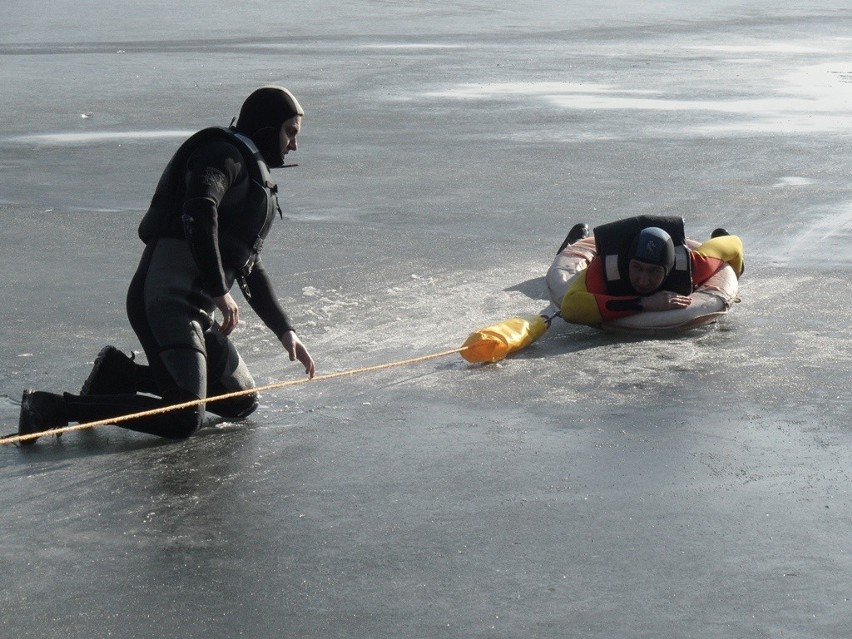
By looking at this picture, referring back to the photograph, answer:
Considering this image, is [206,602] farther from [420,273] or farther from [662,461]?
[420,273]

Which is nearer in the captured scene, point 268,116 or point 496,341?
point 268,116

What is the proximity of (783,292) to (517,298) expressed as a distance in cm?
163

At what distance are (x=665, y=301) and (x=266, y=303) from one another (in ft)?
8.13

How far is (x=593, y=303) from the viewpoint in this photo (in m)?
7.82

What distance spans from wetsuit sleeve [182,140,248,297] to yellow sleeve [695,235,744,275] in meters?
3.88

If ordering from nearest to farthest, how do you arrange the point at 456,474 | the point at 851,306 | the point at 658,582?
the point at 658,582, the point at 456,474, the point at 851,306

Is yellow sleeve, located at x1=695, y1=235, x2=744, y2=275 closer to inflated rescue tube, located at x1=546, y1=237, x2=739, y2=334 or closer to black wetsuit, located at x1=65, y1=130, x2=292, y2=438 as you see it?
inflated rescue tube, located at x1=546, y1=237, x2=739, y2=334

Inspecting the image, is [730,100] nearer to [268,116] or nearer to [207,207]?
[268,116]

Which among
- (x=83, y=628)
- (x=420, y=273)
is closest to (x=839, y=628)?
(x=83, y=628)

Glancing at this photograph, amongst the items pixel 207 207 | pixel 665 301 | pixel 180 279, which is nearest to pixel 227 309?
pixel 180 279

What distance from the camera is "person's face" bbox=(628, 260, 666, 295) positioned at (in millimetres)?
7918

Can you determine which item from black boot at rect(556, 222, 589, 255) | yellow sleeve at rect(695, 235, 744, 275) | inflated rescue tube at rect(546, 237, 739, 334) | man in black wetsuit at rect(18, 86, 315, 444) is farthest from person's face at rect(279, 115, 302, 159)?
black boot at rect(556, 222, 589, 255)

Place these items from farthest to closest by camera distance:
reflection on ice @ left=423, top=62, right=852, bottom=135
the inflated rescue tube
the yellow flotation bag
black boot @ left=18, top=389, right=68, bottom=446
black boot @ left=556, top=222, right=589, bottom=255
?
reflection on ice @ left=423, top=62, right=852, bottom=135 < black boot @ left=556, top=222, right=589, bottom=255 < the inflated rescue tube < the yellow flotation bag < black boot @ left=18, top=389, right=68, bottom=446

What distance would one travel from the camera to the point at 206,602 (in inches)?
175
